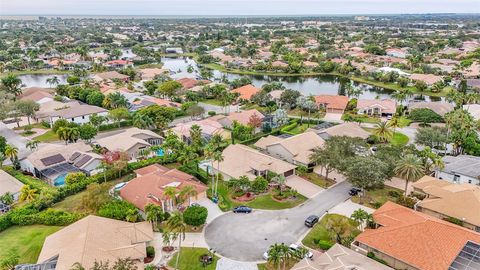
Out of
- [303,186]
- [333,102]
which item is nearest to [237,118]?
[333,102]

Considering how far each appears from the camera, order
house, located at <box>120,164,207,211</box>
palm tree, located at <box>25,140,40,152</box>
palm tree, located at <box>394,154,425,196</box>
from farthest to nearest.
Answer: palm tree, located at <box>25,140,40,152</box>
palm tree, located at <box>394,154,425,196</box>
house, located at <box>120,164,207,211</box>

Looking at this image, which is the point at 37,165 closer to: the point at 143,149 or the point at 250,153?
the point at 143,149

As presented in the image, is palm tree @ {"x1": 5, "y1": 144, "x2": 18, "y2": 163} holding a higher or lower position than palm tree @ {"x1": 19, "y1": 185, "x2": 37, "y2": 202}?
higher

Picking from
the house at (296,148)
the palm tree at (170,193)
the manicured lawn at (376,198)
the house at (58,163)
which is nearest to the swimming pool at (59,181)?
the house at (58,163)

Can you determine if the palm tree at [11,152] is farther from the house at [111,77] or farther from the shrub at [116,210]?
the house at [111,77]

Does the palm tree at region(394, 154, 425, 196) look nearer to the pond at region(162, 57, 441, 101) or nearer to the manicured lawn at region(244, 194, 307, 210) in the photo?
the manicured lawn at region(244, 194, 307, 210)

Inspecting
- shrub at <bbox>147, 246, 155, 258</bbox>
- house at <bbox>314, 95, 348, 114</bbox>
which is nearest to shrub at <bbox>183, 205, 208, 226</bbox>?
shrub at <bbox>147, 246, 155, 258</bbox>
